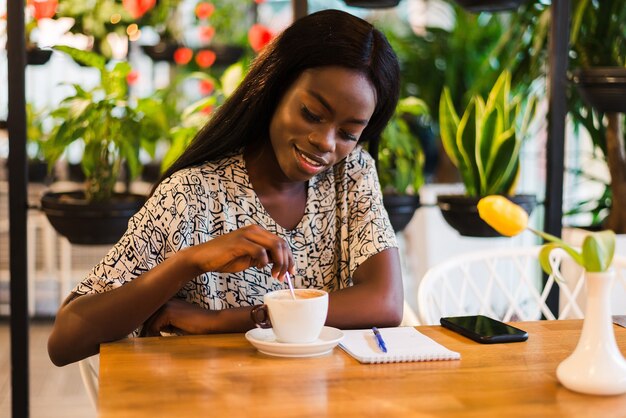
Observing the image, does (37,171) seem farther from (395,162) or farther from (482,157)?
(482,157)

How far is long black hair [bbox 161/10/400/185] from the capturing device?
5.77 feet

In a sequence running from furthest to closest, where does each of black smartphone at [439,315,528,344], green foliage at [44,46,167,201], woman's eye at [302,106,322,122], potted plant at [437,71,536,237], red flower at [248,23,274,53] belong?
1. red flower at [248,23,274,53]
2. potted plant at [437,71,536,237]
3. green foliage at [44,46,167,201]
4. woman's eye at [302,106,322,122]
5. black smartphone at [439,315,528,344]

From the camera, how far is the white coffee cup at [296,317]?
138cm

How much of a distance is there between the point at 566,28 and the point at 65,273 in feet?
10.0

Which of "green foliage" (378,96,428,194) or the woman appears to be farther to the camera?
"green foliage" (378,96,428,194)

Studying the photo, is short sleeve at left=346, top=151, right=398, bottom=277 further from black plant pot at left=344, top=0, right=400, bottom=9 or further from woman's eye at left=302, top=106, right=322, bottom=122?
black plant pot at left=344, top=0, right=400, bottom=9

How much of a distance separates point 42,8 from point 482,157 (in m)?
1.69

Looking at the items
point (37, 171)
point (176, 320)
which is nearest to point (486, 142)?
point (176, 320)

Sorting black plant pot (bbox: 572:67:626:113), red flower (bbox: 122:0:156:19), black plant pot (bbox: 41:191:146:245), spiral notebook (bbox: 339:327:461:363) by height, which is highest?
red flower (bbox: 122:0:156:19)

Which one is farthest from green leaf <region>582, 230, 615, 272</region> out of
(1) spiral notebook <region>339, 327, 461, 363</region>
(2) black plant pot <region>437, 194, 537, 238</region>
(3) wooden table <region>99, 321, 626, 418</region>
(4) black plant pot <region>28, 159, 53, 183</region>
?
(4) black plant pot <region>28, 159, 53, 183</region>

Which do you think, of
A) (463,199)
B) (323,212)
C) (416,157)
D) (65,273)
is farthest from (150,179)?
(323,212)

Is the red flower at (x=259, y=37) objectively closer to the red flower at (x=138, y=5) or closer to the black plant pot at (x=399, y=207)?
the red flower at (x=138, y=5)

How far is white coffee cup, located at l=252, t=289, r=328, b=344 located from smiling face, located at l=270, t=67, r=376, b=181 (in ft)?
1.23

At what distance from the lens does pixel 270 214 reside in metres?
1.88
